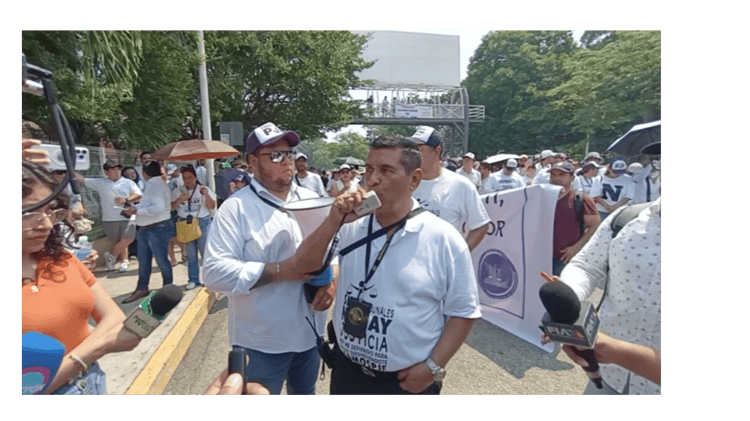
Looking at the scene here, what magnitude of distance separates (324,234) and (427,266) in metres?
0.45

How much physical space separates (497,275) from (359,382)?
2.97 m

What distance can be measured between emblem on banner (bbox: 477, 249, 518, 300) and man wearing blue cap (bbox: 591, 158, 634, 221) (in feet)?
7.99

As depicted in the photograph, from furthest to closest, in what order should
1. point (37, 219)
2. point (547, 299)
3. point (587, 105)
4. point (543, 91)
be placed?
point (543, 91) < point (587, 105) < point (37, 219) < point (547, 299)

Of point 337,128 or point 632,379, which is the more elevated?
point 337,128

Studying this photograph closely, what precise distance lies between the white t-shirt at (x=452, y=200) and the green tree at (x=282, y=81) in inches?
42.0

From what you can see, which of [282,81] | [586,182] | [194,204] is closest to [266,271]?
[282,81]

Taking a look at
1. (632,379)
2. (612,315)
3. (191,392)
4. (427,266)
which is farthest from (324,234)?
(191,392)

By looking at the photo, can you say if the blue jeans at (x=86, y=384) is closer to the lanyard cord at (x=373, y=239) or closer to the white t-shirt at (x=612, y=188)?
the lanyard cord at (x=373, y=239)

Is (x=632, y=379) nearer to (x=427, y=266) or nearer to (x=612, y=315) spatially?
(x=612, y=315)

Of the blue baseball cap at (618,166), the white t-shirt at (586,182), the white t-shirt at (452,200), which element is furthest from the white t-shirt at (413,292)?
the white t-shirt at (586,182)

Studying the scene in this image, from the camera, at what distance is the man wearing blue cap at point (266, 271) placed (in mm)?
1937

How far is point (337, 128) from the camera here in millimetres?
4332

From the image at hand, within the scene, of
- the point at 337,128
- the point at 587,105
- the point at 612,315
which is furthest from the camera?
the point at 337,128

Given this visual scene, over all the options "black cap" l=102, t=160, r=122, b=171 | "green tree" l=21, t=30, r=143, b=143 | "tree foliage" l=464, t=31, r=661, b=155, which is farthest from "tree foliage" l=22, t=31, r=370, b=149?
"tree foliage" l=464, t=31, r=661, b=155
